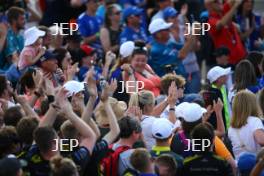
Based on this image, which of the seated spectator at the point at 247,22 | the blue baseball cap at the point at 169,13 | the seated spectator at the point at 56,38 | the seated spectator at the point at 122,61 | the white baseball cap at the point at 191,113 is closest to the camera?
the white baseball cap at the point at 191,113

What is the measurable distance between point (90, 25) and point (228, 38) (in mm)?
2195

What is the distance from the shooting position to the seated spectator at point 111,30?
17.0 m

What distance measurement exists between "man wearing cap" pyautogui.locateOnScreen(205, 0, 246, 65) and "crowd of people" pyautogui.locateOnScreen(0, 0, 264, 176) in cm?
2

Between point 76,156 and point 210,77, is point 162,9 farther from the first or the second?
point 76,156

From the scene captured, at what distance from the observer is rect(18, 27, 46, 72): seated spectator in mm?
13953

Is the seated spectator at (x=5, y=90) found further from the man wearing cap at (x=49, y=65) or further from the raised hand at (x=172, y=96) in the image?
the raised hand at (x=172, y=96)

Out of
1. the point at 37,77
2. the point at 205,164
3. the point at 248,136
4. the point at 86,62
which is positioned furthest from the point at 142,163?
the point at 86,62

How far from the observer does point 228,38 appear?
56.7 ft

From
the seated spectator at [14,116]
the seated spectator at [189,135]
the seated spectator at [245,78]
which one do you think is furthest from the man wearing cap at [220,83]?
the seated spectator at [14,116]

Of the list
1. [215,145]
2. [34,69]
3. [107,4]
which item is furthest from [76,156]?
[107,4]

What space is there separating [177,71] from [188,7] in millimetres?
2993

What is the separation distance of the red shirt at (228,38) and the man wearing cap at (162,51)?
105 cm

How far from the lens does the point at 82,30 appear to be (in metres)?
17.4

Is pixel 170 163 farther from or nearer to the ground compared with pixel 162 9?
nearer to the ground
